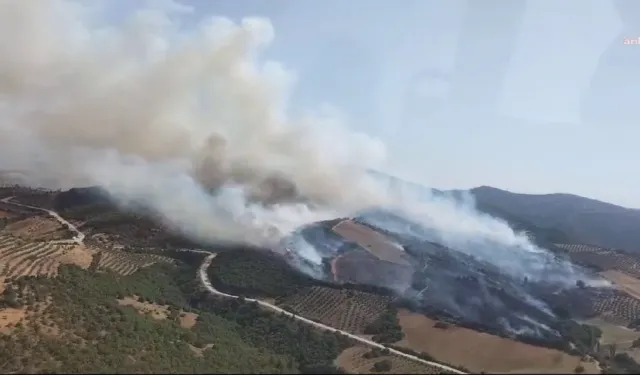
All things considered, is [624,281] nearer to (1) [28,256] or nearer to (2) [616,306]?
(2) [616,306]

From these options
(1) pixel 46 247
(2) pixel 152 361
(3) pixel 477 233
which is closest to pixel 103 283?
(1) pixel 46 247

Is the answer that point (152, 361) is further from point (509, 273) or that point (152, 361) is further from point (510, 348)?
point (509, 273)

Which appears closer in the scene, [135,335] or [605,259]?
[135,335]

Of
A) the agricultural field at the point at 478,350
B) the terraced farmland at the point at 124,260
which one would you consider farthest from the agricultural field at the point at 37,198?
the agricultural field at the point at 478,350

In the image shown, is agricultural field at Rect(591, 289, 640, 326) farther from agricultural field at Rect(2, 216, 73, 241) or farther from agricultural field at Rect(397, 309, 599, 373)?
agricultural field at Rect(2, 216, 73, 241)

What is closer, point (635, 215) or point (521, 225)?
point (521, 225)

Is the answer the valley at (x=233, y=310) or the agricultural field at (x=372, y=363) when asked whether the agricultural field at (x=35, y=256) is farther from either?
the agricultural field at (x=372, y=363)

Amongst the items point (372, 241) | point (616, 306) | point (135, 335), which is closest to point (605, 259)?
point (616, 306)
